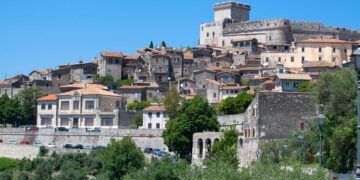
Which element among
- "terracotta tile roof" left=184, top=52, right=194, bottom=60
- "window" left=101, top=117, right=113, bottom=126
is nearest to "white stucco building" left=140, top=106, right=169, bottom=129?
"window" left=101, top=117, right=113, bottom=126

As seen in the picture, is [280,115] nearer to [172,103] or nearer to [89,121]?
[172,103]

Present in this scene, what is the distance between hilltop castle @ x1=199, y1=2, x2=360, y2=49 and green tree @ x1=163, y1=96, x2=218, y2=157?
46.6 meters

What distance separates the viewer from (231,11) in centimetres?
12250

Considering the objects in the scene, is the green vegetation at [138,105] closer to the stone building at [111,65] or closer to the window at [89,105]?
the window at [89,105]

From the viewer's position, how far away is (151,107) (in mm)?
77875

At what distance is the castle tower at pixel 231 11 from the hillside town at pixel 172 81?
3.14 metres

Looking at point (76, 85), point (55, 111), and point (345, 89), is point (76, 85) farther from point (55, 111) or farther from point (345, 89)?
point (345, 89)

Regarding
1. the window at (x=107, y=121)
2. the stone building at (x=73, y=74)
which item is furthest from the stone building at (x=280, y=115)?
the stone building at (x=73, y=74)

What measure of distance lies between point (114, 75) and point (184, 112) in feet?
128

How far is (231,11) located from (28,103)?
4453 cm

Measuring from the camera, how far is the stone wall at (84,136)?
70.8 metres

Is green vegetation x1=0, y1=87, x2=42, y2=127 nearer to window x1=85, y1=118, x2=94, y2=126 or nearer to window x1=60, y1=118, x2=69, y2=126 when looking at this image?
window x1=60, y1=118, x2=69, y2=126

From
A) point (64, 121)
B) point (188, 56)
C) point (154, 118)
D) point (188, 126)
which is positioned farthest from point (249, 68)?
point (188, 126)

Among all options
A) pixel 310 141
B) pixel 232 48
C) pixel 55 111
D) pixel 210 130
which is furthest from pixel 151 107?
pixel 310 141
